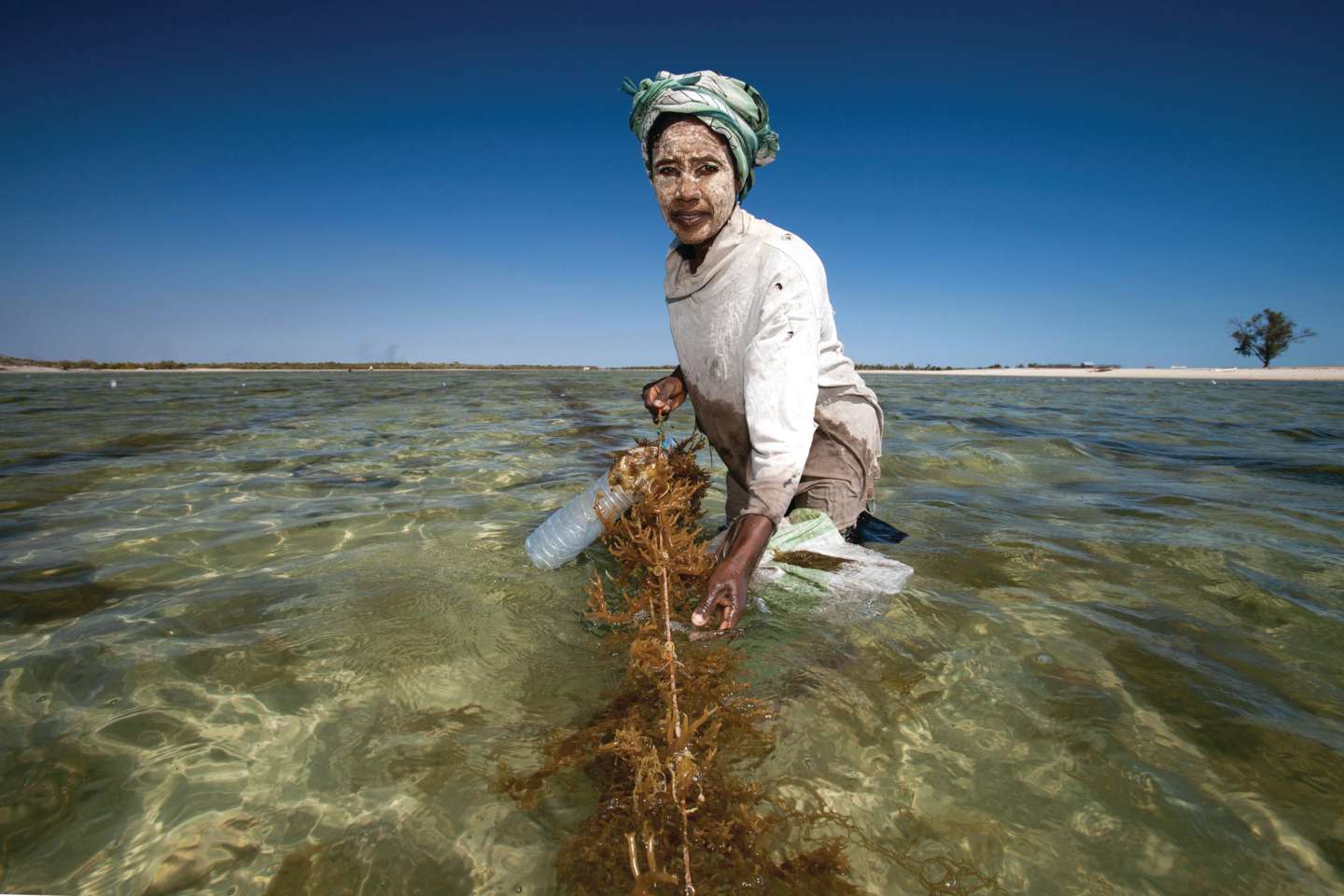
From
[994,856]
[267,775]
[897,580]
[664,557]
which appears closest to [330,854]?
[267,775]

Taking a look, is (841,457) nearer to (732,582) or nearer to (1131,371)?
(732,582)

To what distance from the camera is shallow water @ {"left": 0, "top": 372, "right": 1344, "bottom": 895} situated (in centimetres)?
155

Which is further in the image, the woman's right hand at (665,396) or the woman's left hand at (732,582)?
the woman's right hand at (665,396)

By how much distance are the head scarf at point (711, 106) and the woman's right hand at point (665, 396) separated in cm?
104

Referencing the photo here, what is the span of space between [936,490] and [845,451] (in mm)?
3298

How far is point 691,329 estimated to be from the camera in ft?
9.31

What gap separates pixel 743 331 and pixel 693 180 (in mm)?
653

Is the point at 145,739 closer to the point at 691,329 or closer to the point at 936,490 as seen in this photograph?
the point at 691,329

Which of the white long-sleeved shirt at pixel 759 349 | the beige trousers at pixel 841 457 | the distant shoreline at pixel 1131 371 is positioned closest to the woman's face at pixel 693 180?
the white long-sleeved shirt at pixel 759 349

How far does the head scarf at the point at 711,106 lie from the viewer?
2.39 metres

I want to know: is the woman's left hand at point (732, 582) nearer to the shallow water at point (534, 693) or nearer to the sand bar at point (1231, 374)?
the shallow water at point (534, 693)

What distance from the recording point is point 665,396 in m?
3.13

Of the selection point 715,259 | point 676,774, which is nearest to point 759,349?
point 715,259

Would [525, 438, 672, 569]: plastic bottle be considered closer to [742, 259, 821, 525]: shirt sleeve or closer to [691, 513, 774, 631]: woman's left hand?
[742, 259, 821, 525]: shirt sleeve
